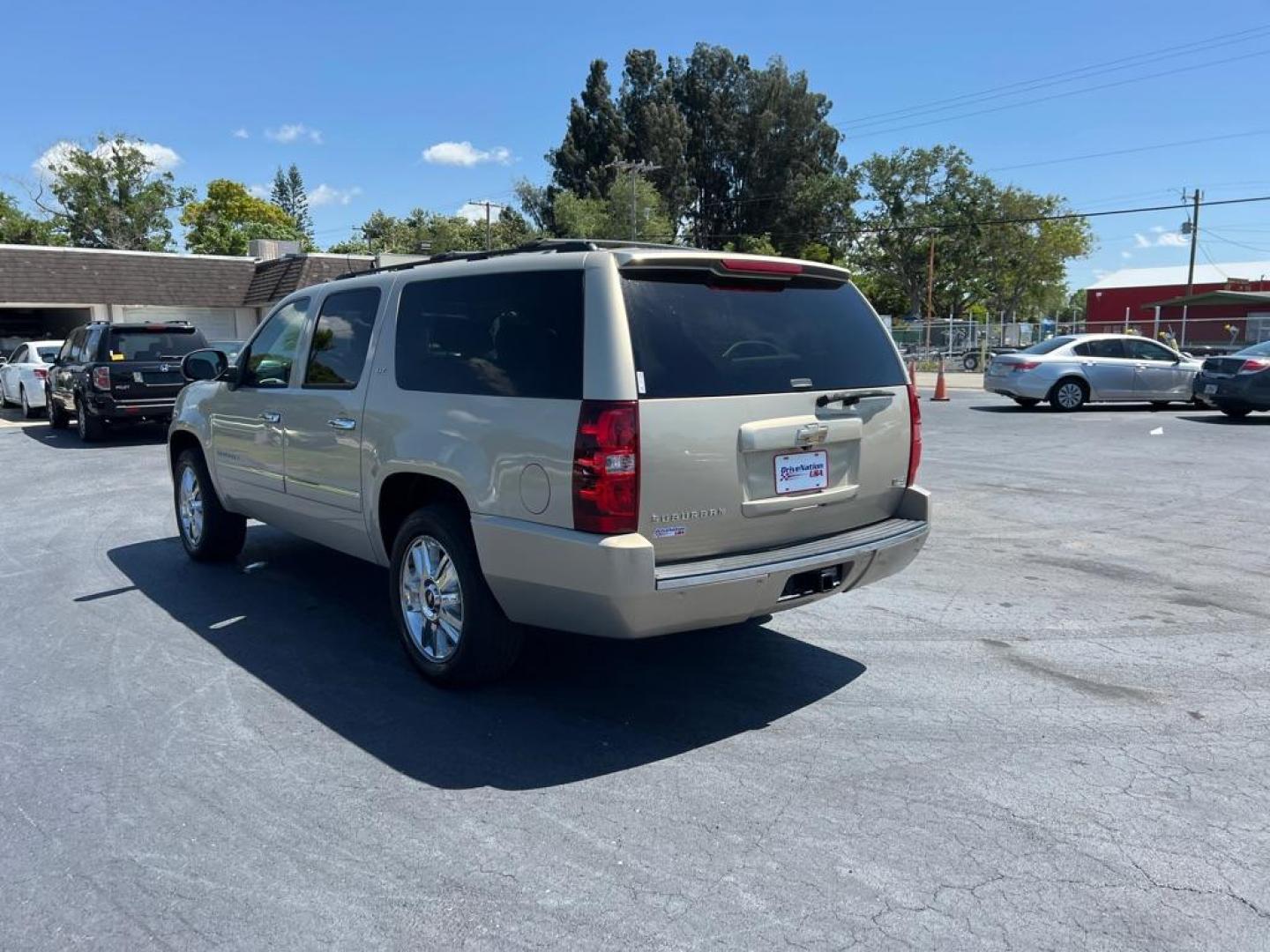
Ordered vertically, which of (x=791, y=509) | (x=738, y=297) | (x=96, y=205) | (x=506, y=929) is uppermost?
(x=96, y=205)

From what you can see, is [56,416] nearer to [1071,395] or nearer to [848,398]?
[848,398]

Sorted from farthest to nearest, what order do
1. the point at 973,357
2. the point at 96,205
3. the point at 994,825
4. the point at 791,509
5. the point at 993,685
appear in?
the point at 96,205
the point at 973,357
the point at 993,685
the point at 791,509
the point at 994,825

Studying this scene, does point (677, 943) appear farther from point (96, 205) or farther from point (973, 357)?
point (96, 205)

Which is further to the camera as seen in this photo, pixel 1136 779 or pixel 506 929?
pixel 1136 779

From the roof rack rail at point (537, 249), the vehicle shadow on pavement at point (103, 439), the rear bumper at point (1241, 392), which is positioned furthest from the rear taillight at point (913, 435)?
the rear bumper at point (1241, 392)

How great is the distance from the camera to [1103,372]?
1802 centimetres

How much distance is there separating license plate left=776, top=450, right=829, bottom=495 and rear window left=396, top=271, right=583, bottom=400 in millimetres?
952

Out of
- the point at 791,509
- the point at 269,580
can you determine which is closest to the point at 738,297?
the point at 791,509

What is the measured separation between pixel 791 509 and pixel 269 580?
4024mm

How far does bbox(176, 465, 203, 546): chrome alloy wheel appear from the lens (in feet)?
22.9

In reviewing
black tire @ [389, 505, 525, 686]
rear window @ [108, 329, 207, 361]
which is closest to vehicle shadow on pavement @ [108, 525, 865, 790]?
black tire @ [389, 505, 525, 686]

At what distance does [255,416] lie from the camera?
19.7 feet

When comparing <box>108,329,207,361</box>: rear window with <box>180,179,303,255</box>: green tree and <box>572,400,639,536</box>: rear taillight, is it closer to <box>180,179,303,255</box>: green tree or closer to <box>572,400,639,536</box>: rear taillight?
<box>572,400,639,536</box>: rear taillight

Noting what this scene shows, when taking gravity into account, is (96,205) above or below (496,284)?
above
